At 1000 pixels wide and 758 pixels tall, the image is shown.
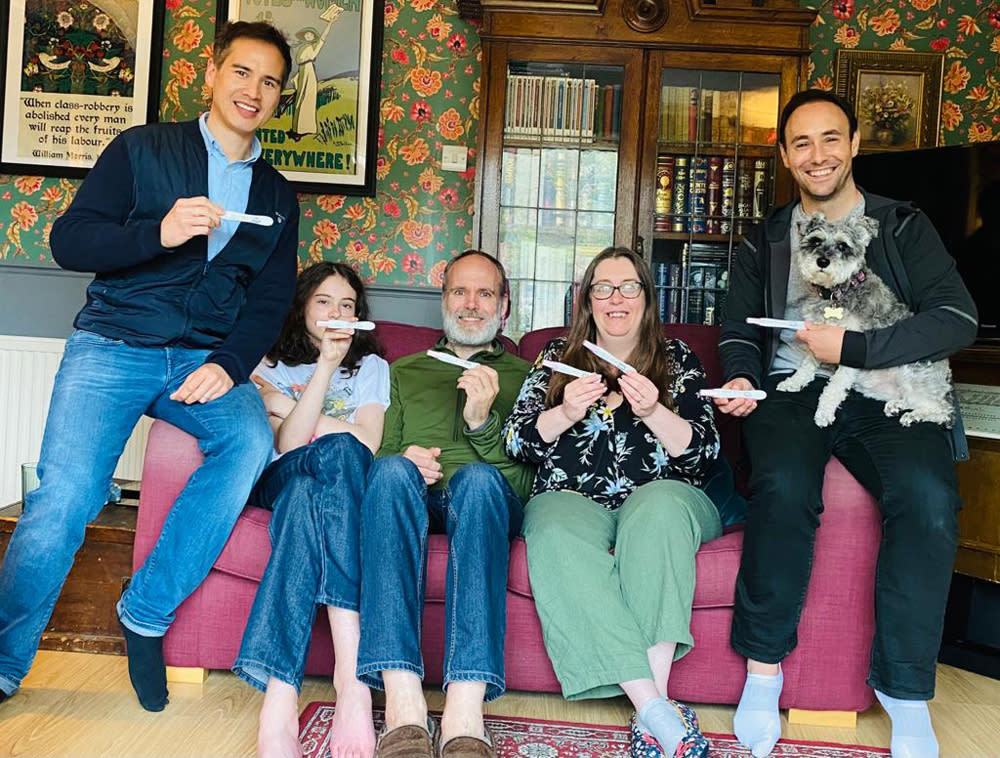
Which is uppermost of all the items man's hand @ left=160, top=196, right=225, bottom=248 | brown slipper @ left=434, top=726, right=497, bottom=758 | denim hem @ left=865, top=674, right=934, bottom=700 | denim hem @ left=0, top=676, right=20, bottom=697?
man's hand @ left=160, top=196, right=225, bottom=248

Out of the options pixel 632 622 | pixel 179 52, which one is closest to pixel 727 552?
pixel 632 622

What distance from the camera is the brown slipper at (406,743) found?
163cm

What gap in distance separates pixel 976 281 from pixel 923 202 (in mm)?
310

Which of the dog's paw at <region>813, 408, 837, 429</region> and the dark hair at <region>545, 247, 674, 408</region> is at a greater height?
the dark hair at <region>545, 247, 674, 408</region>

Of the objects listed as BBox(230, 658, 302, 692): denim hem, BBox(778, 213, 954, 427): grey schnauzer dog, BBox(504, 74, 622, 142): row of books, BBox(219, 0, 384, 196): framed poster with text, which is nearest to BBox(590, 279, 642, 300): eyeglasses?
BBox(778, 213, 954, 427): grey schnauzer dog

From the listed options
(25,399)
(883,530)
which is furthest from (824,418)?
(25,399)

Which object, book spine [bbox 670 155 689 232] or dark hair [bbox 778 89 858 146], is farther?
book spine [bbox 670 155 689 232]

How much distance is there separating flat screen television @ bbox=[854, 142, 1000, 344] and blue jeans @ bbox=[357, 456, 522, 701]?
170 cm

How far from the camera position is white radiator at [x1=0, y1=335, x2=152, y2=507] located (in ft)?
11.4

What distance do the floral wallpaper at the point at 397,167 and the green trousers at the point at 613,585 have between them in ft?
6.25

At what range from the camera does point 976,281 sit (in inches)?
112

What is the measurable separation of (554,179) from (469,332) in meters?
1.20

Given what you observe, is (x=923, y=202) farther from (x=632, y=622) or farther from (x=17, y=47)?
(x=17, y=47)

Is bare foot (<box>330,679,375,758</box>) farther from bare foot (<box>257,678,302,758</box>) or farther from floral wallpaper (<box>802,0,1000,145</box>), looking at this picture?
floral wallpaper (<box>802,0,1000,145</box>)
